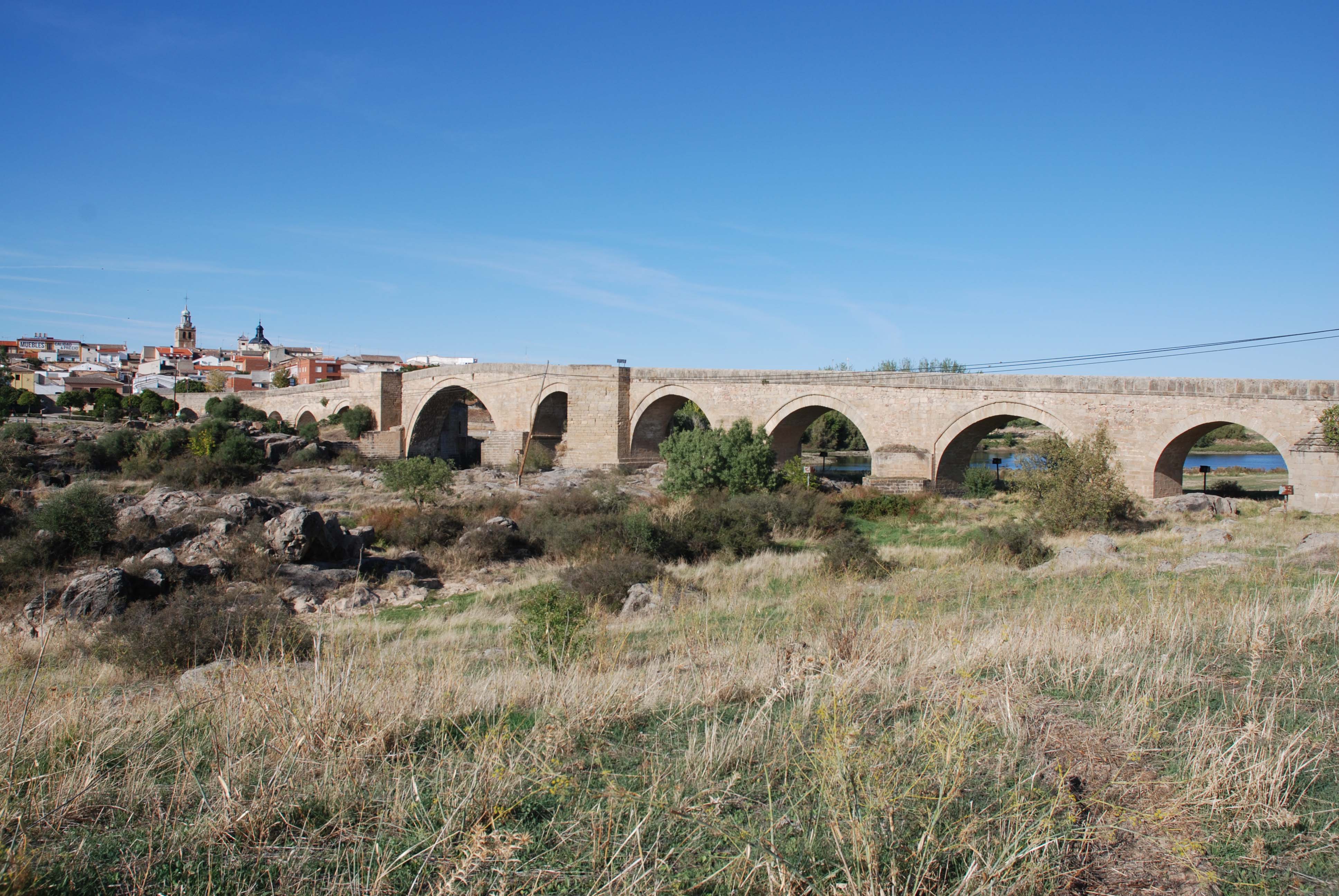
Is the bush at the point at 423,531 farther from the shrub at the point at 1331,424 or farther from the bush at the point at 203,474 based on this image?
the shrub at the point at 1331,424

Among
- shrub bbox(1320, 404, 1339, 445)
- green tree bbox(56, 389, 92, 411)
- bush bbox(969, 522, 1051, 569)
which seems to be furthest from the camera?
green tree bbox(56, 389, 92, 411)

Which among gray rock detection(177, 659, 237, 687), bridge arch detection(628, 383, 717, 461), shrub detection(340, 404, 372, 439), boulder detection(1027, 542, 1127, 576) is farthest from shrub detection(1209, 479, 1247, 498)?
shrub detection(340, 404, 372, 439)

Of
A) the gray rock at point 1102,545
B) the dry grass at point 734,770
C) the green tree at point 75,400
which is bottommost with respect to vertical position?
the gray rock at point 1102,545

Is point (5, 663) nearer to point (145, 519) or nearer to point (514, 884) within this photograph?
point (514, 884)

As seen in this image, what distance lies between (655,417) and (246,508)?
14.8 m

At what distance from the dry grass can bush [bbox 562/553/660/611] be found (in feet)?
16.0

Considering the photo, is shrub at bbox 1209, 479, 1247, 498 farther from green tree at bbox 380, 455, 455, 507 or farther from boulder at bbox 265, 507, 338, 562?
boulder at bbox 265, 507, 338, 562

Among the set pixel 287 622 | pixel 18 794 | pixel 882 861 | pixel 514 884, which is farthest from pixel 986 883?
pixel 287 622

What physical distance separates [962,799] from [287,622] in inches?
245

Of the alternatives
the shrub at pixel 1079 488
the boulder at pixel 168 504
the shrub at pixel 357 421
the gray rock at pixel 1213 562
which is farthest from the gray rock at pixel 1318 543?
the shrub at pixel 357 421

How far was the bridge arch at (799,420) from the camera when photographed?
2044cm

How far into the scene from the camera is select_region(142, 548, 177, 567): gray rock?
33.2ft

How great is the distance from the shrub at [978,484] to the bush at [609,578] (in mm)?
11883

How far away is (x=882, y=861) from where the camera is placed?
72.1 inches
